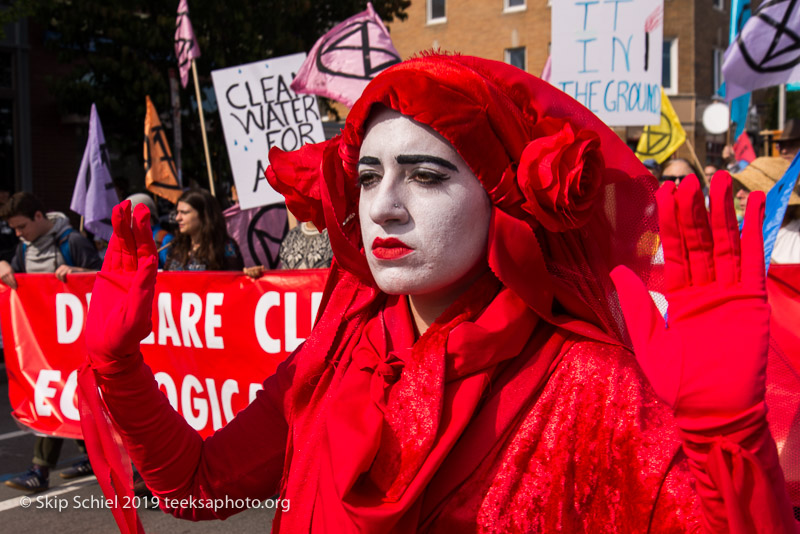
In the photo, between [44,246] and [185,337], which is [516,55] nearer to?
[44,246]

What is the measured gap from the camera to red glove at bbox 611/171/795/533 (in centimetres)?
103

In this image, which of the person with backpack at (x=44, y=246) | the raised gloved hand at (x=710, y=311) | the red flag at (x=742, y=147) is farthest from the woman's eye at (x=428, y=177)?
the red flag at (x=742, y=147)

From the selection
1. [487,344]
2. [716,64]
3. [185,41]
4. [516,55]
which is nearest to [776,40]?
[487,344]

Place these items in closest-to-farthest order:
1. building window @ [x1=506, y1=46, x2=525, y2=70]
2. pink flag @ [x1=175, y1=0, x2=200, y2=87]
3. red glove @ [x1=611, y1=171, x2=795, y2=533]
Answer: red glove @ [x1=611, y1=171, x2=795, y2=533]
pink flag @ [x1=175, y1=0, x2=200, y2=87]
building window @ [x1=506, y1=46, x2=525, y2=70]

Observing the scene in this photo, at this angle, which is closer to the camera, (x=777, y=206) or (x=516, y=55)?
(x=777, y=206)

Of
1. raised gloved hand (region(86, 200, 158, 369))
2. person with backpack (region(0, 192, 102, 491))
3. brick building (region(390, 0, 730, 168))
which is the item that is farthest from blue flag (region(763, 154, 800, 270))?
brick building (region(390, 0, 730, 168))

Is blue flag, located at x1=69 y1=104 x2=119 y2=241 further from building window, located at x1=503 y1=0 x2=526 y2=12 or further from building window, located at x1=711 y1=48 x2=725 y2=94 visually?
building window, located at x1=711 y1=48 x2=725 y2=94

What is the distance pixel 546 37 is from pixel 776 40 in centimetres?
2030

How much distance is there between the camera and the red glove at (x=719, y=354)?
1029 mm

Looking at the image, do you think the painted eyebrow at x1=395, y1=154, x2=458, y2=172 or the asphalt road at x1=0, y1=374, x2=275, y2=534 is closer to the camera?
the painted eyebrow at x1=395, y1=154, x2=458, y2=172

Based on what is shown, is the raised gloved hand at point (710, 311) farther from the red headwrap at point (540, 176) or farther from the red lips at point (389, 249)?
the red lips at point (389, 249)

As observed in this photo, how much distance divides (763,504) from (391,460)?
637 mm

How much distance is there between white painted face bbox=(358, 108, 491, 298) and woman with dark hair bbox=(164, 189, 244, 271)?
353cm

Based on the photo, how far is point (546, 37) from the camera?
935 inches
